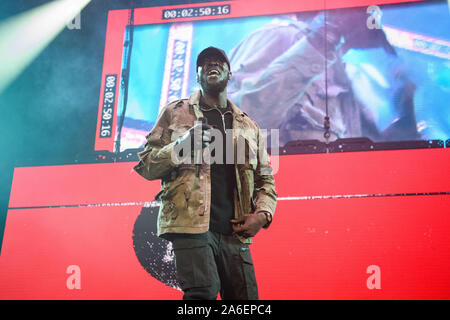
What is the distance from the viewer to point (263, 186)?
5.89 ft

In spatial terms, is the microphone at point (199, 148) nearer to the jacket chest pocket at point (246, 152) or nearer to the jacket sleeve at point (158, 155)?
the jacket sleeve at point (158, 155)

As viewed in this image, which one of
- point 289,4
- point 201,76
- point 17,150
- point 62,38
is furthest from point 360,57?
point 17,150

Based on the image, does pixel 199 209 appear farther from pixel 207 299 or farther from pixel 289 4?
pixel 289 4

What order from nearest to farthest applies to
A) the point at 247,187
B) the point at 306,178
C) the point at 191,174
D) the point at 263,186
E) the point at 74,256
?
the point at 191,174
the point at 247,187
the point at 263,186
the point at 306,178
the point at 74,256

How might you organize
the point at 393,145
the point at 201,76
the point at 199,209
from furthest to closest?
1. the point at 393,145
2. the point at 201,76
3. the point at 199,209

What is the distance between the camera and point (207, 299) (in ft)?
4.58

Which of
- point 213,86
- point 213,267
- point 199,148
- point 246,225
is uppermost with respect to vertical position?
point 213,86

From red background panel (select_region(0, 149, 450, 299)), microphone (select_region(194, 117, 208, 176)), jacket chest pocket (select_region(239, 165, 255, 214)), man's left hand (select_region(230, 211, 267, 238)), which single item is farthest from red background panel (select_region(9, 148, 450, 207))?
microphone (select_region(194, 117, 208, 176))

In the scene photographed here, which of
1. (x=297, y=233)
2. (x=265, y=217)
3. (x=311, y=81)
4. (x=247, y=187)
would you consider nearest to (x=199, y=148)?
(x=247, y=187)

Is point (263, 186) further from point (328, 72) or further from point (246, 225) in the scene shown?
point (328, 72)

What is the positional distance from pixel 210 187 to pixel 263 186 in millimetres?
307

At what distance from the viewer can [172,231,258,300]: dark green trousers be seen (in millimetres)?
1405
